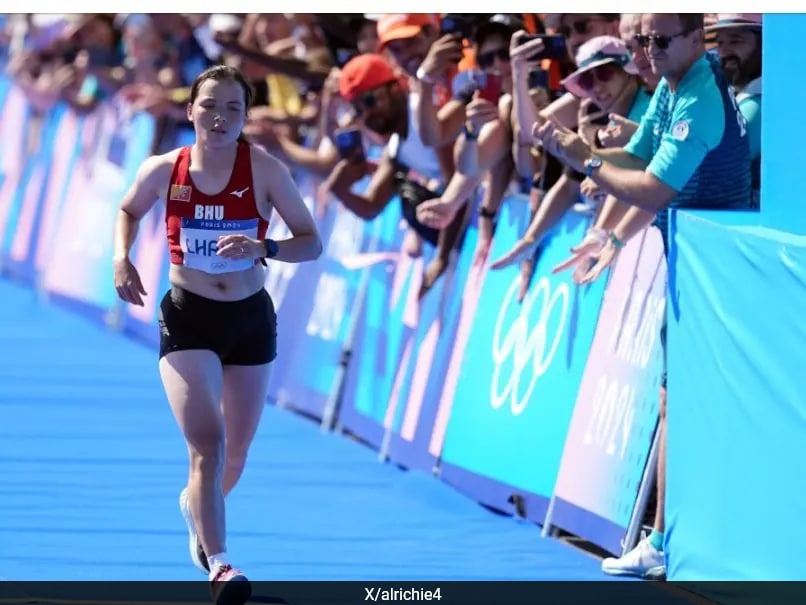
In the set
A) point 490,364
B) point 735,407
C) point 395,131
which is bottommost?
point 490,364

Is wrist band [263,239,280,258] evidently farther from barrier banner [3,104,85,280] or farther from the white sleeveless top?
barrier banner [3,104,85,280]

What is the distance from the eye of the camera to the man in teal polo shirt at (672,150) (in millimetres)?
8180

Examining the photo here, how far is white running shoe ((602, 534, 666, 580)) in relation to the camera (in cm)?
870

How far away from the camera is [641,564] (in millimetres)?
8750

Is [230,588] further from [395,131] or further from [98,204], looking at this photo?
[98,204]

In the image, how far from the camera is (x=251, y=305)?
831 centimetres

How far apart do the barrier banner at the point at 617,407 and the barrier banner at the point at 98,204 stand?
962 cm

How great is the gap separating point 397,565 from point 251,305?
5.12 feet

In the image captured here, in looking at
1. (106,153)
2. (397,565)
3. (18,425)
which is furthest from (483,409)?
(106,153)

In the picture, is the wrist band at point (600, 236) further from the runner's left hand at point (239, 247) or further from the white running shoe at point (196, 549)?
the white running shoe at point (196, 549)

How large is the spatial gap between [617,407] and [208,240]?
2.21 metres

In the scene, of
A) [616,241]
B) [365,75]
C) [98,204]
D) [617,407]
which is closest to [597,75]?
[616,241]

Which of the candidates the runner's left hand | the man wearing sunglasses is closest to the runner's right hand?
the runner's left hand

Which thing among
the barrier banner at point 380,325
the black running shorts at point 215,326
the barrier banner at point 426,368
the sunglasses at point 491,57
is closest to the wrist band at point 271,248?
the black running shorts at point 215,326
